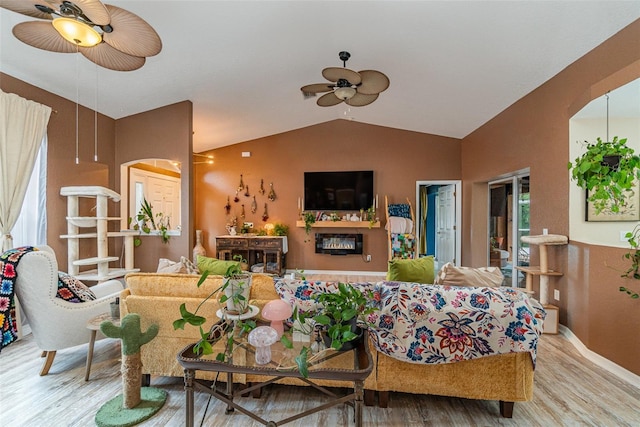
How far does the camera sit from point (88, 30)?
1.85 m

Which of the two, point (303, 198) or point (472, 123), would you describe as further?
point (303, 198)

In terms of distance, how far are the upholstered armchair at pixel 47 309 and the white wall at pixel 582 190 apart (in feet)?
15.6

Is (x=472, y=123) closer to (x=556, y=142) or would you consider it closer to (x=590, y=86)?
(x=556, y=142)

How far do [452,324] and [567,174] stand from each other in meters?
2.52

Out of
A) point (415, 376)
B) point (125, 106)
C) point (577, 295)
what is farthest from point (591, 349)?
point (125, 106)

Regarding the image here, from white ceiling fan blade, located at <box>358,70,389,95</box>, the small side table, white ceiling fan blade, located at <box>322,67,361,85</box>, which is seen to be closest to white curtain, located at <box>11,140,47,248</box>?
the small side table

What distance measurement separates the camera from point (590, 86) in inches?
112

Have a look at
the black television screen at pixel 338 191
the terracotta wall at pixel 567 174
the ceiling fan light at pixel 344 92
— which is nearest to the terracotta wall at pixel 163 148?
the ceiling fan light at pixel 344 92

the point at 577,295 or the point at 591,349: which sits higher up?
the point at 577,295

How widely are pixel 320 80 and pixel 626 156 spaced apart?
349 centimetres

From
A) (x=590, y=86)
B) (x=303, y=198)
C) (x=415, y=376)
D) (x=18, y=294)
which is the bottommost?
(x=415, y=376)

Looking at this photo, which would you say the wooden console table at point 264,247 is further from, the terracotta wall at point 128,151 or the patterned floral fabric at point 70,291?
the patterned floral fabric at point 70,291

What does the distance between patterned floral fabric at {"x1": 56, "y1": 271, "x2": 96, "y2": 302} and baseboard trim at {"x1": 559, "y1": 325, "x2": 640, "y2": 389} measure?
179 inches

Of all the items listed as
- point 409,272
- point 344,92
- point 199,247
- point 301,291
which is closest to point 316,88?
point 344,92
